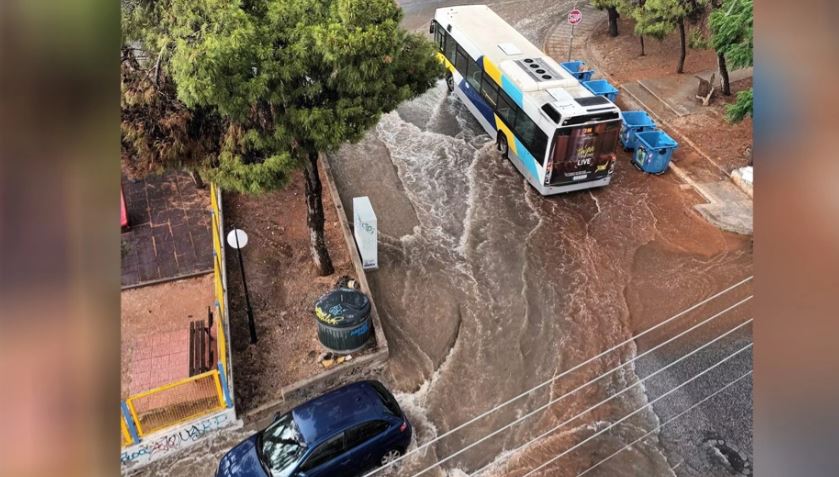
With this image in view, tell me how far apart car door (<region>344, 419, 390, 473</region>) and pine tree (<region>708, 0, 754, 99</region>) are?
12.0 m

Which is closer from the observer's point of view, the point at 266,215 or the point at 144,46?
the point at 144,46

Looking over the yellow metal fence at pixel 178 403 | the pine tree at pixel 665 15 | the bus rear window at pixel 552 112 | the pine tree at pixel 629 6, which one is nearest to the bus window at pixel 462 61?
the bus rear window at pixel 552 112

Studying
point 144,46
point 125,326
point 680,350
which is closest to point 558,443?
point 680,350

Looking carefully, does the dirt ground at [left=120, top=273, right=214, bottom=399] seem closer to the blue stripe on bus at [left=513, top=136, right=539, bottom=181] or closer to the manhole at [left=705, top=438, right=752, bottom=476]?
the blue stripe on bus at [left=513, top=136, right=539, bottom=181]

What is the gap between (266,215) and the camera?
14.6 meters

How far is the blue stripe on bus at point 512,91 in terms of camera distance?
15609mm

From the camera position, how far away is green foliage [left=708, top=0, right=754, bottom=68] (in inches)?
596

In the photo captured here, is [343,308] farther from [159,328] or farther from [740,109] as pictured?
[740,109]

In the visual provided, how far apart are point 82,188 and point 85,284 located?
0.13m

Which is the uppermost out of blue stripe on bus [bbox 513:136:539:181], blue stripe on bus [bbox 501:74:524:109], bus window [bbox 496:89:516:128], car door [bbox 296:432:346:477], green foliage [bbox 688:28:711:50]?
green foliage [bbox 688:28:711:50]

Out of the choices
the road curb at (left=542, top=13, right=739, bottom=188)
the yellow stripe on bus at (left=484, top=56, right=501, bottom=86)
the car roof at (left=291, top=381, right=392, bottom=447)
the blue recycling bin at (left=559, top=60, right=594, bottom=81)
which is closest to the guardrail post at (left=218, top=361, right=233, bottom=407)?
the car roof at (left=291, top=381, right=392, bottom=447)

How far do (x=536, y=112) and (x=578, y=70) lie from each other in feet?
19.4

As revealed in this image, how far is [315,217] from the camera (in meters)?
12.1

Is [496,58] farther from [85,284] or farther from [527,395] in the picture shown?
[85,284]
